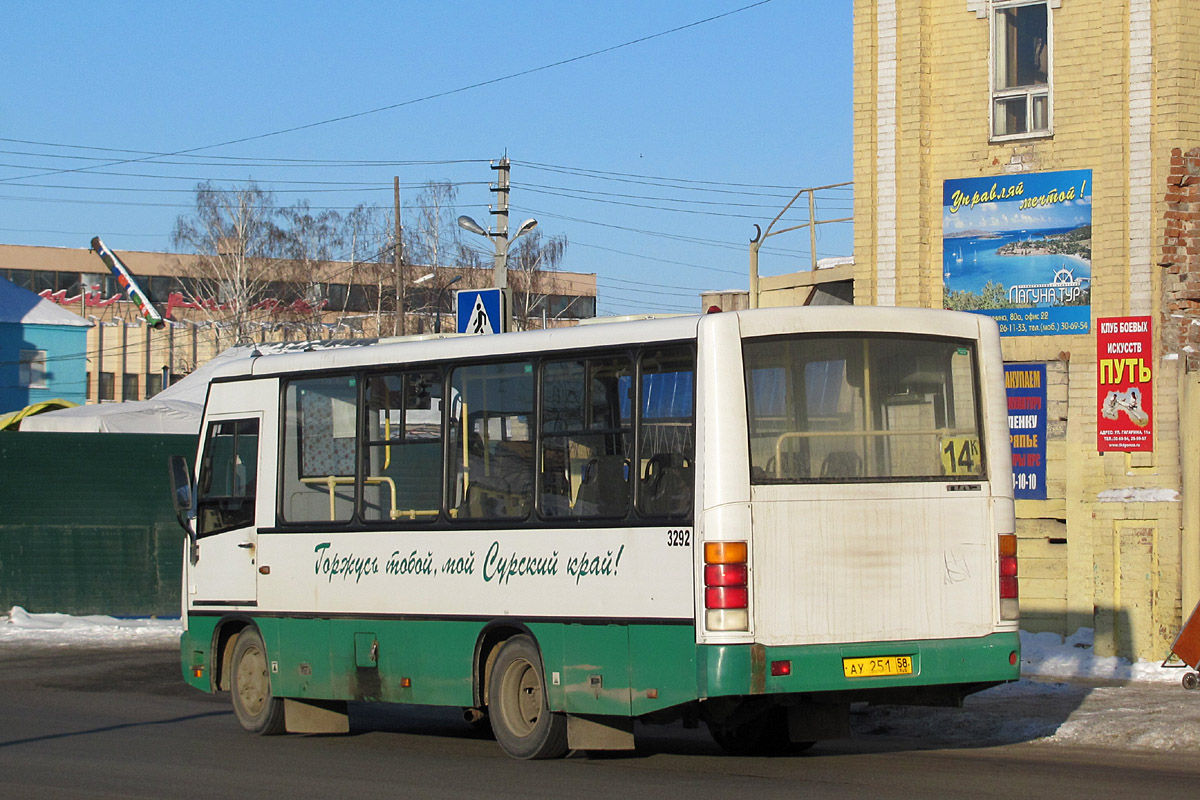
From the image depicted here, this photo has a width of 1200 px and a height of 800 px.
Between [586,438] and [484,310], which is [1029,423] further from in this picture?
[586,438]

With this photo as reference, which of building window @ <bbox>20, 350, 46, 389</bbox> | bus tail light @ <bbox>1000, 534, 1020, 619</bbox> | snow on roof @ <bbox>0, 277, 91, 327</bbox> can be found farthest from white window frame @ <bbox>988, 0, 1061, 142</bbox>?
building window @ <bbox>20, 350, 46, 389</bbox>

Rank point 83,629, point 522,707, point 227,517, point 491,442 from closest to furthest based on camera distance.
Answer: point 522,707, point 491,442, point 227,517, point 83,629

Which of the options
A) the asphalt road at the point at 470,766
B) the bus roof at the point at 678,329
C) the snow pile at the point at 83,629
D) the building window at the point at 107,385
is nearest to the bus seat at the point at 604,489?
the bus roof at the point at 678,329

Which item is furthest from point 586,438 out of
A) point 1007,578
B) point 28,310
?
point 28,310

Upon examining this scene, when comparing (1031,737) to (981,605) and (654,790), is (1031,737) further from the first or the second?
(654,790)

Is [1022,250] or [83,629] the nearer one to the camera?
[1022,250]

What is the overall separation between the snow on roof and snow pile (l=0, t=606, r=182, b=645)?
4645 cm

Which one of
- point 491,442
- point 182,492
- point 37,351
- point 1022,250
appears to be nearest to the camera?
point 491,442

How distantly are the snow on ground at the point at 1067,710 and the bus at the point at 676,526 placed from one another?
161cm

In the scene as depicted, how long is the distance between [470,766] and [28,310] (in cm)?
6149

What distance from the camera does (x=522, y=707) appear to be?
10.6m

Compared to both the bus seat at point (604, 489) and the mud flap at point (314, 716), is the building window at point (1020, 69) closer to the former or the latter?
the bus seat at point (604, 489)

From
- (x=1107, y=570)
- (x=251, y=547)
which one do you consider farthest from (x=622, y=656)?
(x=1107, y=570)

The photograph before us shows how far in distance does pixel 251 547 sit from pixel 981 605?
5817 millimetres
